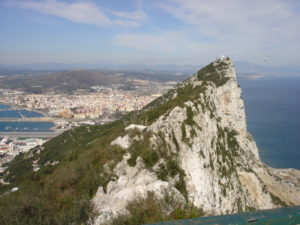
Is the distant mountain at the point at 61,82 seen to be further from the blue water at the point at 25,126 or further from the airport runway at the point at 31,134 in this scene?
the airport runway at the point at 31,134

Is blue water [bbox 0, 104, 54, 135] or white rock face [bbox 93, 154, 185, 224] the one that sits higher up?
white rock face [bbox 93, 154, 185, 224]

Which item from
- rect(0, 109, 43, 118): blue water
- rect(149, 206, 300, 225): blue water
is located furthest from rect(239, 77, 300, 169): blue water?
rect(0, 109, 43, 118): blue water

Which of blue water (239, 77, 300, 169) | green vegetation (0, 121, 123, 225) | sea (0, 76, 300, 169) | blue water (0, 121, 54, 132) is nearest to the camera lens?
green vegetation (0, 121, 123, 225)

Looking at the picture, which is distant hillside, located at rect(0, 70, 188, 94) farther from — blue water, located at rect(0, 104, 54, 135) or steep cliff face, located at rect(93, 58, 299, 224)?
steep cliff face, located at rect(93, 58, 299, 224)

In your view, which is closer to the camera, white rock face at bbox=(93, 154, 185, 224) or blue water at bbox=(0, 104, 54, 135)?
white rock face at bbox=(93, 154, 185, 224)

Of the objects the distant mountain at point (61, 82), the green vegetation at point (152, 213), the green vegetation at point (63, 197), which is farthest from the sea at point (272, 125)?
the distant mountain at point (61, 82)

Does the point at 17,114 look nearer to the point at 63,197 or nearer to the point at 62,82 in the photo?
the point at 62,82

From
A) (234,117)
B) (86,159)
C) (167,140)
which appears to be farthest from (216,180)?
(234,117)
